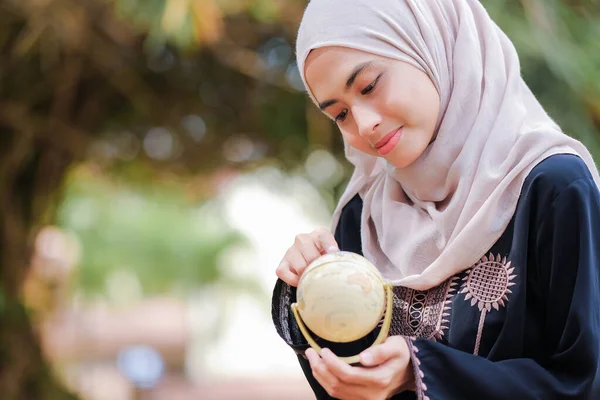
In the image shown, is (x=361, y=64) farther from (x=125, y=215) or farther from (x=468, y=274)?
(x=125, y=215)

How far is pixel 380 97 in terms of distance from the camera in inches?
35.6

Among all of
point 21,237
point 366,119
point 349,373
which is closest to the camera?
point 349,373

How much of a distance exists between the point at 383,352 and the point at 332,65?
31cm

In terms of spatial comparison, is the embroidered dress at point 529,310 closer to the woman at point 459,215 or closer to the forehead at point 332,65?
the woman at point 459,215

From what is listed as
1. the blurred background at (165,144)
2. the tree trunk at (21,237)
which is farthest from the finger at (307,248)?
the tree trunk at (21,237)

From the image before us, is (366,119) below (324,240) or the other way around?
the other way around

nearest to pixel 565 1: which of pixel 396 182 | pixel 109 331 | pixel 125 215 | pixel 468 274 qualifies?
pixel 396 182

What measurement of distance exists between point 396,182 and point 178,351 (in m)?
4.84

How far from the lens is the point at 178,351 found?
18.6 feet

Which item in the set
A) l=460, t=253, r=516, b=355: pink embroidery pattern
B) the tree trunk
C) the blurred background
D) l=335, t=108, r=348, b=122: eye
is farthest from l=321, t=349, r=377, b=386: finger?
the tree trunk

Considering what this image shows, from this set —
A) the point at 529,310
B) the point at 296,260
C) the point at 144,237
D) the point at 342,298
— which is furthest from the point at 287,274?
the point at 144,237

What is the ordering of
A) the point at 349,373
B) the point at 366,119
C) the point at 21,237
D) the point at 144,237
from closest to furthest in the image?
the point at 349,373, the point at 366,119, the point at 21,237, the point at 144,237

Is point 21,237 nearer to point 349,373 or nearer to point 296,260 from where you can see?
point 296,260

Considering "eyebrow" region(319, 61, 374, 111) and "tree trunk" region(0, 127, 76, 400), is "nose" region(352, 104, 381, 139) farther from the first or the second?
"tree trunk" region(0, 127, 76, 400)
